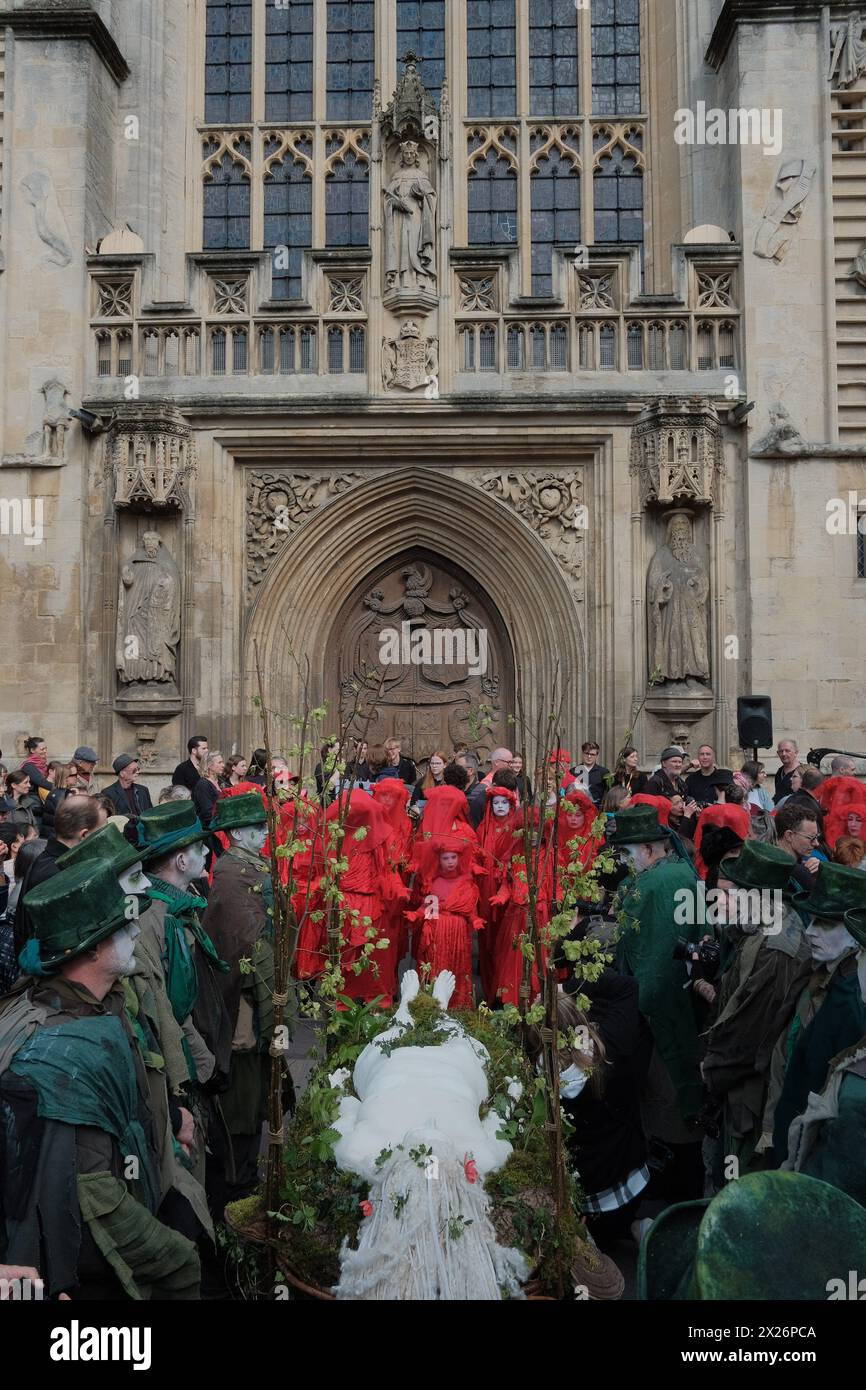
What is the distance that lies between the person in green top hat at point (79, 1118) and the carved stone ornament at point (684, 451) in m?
10.7

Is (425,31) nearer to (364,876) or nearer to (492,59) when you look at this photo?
(492,59)

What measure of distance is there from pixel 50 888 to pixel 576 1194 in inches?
81.6

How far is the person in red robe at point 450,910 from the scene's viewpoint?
6.93 meters

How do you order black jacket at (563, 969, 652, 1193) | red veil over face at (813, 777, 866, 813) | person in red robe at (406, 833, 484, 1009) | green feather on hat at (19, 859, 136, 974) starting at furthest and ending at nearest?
red veil over face at (813, 777, 866, 813) < person in red robe at (406, 833, 484, 1009) < black jacket at (563, 969, 652, 1193) < green feather on hat at (19, 859, 136, 974)

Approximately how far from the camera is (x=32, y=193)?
13312 millimetres

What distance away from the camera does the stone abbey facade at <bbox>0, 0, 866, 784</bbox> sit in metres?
12.7

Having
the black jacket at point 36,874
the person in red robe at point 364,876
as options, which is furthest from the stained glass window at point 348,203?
the black jacket at point 36,874

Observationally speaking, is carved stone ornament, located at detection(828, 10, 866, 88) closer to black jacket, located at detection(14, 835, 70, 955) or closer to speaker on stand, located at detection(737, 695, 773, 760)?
speaker on stand, located at detection(737, 695, 773, 760)

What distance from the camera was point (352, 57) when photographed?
51.8 ft

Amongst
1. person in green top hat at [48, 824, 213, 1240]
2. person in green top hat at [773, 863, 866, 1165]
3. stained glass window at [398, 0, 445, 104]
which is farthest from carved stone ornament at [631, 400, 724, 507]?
person in green top hat at [48, 824, 213, 1240]

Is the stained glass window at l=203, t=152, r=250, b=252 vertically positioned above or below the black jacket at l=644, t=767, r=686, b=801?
above

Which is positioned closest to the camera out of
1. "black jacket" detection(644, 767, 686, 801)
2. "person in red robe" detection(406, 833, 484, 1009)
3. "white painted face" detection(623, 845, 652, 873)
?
"white painted face" detection(623, 845, 652, 873)

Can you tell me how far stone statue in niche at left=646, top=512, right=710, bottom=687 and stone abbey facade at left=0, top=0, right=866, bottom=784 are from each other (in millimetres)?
31

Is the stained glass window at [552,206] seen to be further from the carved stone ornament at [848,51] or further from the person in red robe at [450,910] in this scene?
the person in red robe at [450,910]
